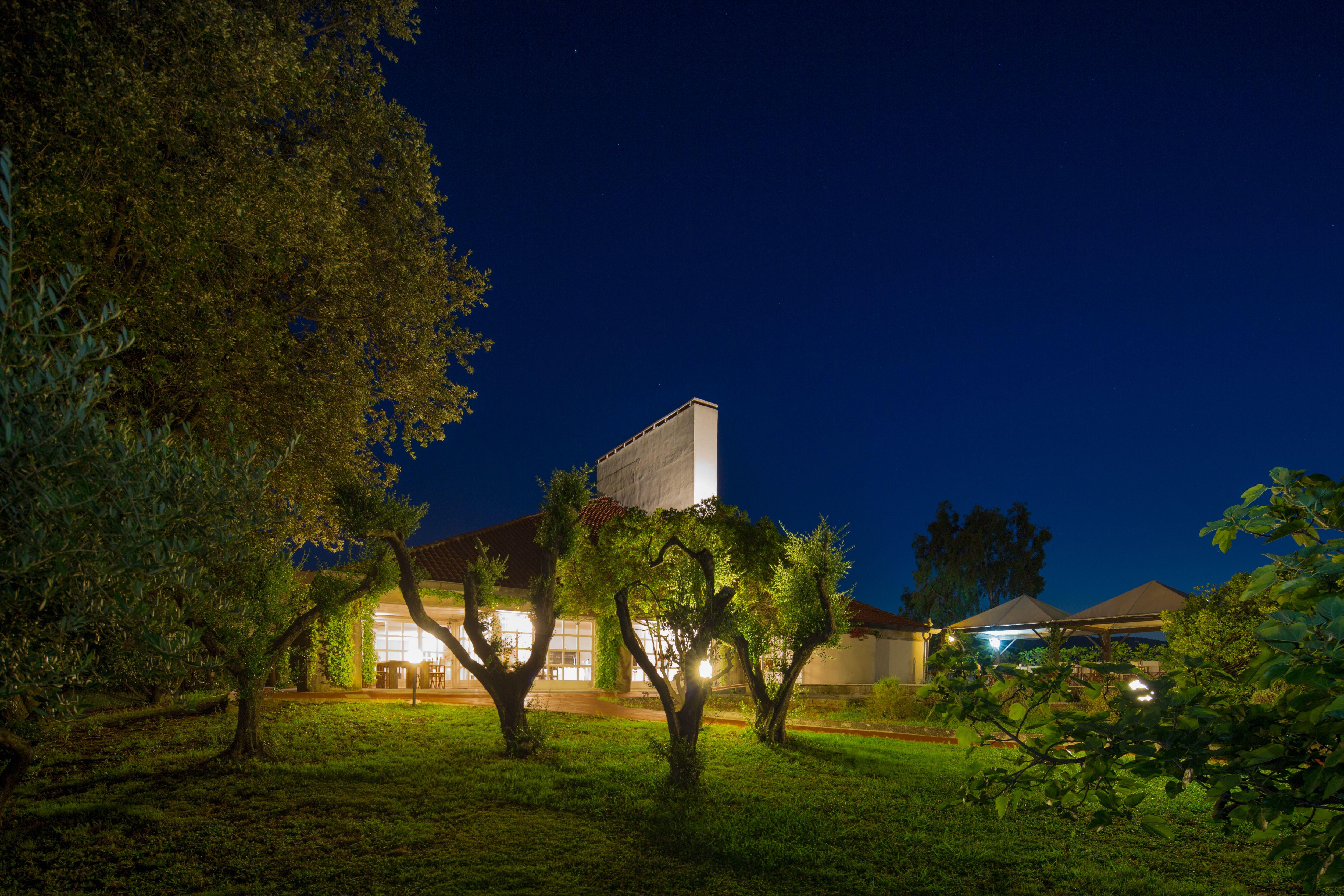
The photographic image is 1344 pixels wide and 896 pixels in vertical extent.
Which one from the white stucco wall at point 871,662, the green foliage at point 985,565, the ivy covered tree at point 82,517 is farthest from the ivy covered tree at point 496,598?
the green foliage at point 985,565

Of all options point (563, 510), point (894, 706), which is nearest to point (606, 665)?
point (894, 706)

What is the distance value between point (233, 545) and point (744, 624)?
26.8 ft

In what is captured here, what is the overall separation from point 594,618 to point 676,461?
5886mm

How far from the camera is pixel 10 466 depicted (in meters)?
3.49

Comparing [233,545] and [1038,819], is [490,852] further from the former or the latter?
[1038,819]

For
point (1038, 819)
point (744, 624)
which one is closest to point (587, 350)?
point (744, 624)

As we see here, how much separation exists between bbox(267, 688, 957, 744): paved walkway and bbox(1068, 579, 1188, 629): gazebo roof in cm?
764

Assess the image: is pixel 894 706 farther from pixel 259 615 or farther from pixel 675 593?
pixel 259 615

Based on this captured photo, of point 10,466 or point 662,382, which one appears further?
point 662,382

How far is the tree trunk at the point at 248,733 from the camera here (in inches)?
334

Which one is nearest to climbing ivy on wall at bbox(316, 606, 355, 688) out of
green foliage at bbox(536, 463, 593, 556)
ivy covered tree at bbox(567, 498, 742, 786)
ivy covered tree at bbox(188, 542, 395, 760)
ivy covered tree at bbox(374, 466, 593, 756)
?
ivy covered tree at bbox(567, 498, 742, 786)

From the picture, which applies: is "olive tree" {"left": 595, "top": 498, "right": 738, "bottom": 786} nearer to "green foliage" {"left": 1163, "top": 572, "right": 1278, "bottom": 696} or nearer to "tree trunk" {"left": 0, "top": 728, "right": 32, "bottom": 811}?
"tree trunk" {"left": 0, "top": 728, "right": 32, "bottom": 811}

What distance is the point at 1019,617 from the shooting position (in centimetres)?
2123

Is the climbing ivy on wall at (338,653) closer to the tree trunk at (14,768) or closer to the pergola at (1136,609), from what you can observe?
the tree trunk at (14,768)
